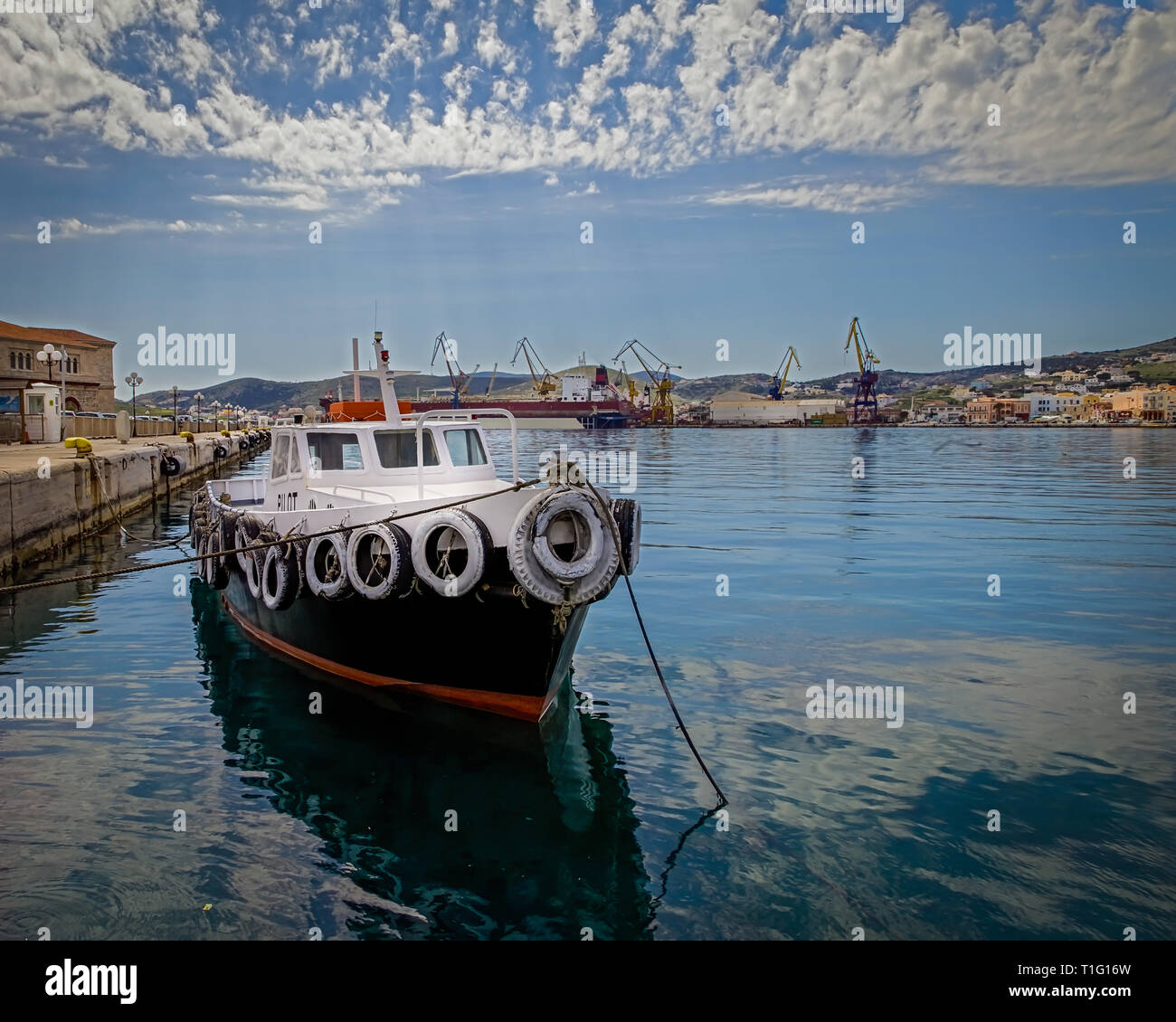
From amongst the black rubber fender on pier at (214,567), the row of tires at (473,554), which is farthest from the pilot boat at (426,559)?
the black rubber fender on pier at (214,567)

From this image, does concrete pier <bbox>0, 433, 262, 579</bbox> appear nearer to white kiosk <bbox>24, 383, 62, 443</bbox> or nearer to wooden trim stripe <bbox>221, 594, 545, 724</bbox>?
white kiosk <bbox>24, 383, 62, 443</bbox>

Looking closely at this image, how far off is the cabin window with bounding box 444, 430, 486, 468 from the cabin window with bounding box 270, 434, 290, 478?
282 cm

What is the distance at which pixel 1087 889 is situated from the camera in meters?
6.89

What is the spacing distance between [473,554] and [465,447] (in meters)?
3.81

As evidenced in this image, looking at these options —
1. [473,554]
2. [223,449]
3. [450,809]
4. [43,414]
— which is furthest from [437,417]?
[223,449]

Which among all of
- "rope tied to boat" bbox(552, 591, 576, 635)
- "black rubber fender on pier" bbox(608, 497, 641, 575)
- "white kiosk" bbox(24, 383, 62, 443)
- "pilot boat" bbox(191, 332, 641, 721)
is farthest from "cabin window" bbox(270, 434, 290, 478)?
"white kiosk" bbox(24, 383, 62, 443)

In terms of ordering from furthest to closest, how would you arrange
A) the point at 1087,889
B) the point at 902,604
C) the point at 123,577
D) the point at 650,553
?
1. the point at 650,553
2. the point at 123,577
3. the point at 902,604
4. the point at 1087,889

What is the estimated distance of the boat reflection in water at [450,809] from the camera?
6641 millimetres

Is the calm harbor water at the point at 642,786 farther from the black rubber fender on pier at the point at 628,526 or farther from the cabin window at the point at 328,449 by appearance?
the cabin window at the point at 328,449

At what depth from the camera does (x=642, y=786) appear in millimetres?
8930
